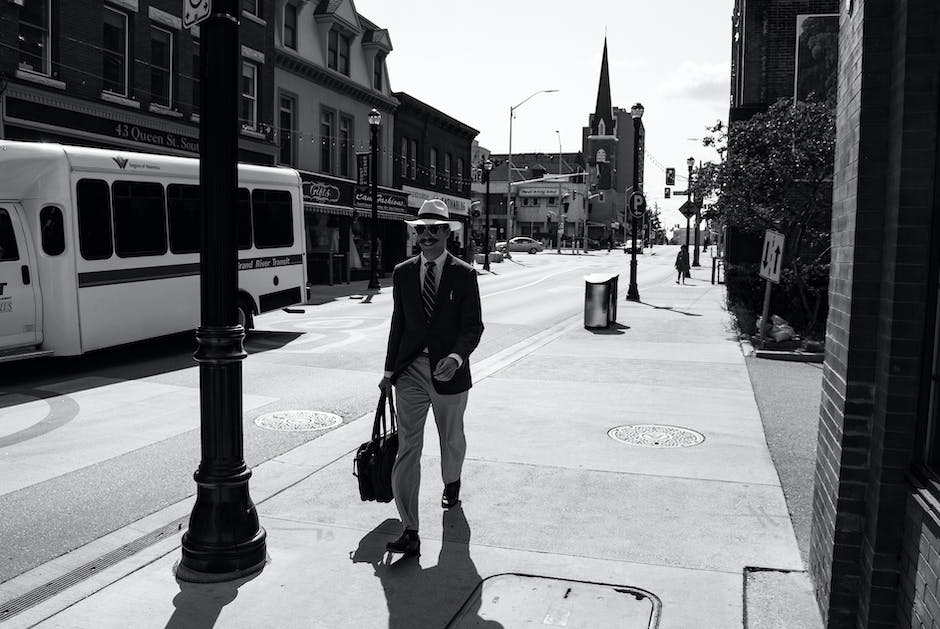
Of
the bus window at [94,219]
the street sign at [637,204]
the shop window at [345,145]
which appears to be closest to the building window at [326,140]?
the shop window at [345,145]

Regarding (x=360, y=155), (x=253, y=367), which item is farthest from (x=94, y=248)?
(x=360, y=155)

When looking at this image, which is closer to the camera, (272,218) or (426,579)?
(426,579)

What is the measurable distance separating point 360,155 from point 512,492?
95.8 feet

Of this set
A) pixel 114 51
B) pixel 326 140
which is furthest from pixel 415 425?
pixel 326 140

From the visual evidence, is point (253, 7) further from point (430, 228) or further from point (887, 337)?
point (887, 337)

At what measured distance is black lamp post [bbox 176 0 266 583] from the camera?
470 cm

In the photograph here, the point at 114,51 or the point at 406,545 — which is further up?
the point at 114,51

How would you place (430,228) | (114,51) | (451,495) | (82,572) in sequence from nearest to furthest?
(82,572) → (430,228) → (451,495) → (114,51)

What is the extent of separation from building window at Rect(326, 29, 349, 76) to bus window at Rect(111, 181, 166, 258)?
2179 cm

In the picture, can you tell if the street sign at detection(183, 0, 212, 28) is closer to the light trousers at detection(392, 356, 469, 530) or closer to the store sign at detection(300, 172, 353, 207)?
the light trousers at detection(392, 356, 469, 530)

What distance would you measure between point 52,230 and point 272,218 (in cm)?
476

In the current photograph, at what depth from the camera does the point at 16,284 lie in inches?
448

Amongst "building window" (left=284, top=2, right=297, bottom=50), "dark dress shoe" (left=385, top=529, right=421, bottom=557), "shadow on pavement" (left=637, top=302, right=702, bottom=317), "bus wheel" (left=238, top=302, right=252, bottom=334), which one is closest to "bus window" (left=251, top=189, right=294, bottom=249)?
"bus wheel" (left=238, top=302, right=252, bottom=334)

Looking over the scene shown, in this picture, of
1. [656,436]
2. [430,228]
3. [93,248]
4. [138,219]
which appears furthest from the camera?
[138,219]
